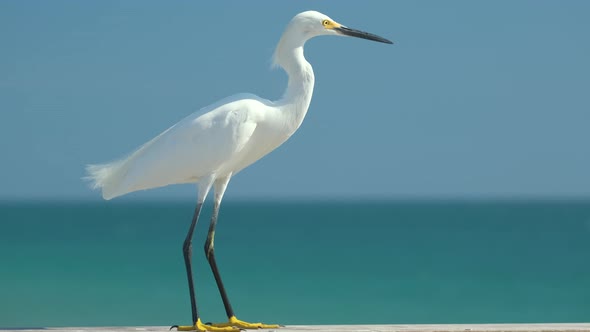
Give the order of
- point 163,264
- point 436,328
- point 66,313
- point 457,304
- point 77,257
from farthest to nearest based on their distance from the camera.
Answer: point 77,257 → point 163,264 → point 457,304 → point 66,313 → point 436,328

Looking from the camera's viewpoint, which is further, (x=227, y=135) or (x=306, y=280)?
(x=306, y=280)

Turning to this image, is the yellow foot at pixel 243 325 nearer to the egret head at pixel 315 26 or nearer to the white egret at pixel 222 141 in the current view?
the white egret at pixel 222 141

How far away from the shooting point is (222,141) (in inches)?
321

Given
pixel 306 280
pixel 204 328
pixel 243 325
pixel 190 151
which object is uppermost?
pixel 306 280

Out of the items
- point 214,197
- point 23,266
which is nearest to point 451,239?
point 23,266

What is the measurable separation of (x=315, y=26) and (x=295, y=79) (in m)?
0.46

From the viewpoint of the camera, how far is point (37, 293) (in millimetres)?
25500

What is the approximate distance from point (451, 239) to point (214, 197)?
43866mm

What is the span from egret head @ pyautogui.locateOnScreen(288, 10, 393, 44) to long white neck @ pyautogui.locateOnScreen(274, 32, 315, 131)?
69 mm

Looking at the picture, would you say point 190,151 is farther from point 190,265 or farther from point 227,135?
point 190,265

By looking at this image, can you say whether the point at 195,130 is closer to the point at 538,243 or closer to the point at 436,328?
the point at 436,328

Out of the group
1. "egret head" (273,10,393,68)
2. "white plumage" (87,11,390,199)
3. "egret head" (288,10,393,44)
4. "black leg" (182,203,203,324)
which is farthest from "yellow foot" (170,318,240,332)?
"egret head" (288,10,393,44)

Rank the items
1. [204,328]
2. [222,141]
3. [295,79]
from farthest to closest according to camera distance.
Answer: [295,79]
[222,141]
[204,328]

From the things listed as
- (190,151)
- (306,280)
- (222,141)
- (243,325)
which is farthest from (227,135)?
(306,280)
